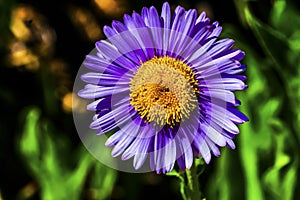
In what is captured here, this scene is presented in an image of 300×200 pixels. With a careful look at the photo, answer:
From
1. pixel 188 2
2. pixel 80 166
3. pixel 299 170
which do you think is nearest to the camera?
pixel 299 170

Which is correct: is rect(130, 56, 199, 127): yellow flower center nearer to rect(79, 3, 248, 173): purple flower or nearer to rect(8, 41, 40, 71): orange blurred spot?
rect(79, 3, 248, 173): purple flower

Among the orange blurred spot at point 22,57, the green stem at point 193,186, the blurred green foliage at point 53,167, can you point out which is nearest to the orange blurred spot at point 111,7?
the orange blurred spot at point 22,57

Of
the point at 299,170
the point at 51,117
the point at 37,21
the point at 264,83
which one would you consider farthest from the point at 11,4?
the point at 299,170

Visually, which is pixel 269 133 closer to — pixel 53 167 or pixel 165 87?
pixel 53 167

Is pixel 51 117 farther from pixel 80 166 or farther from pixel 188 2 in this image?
pixel 188 2

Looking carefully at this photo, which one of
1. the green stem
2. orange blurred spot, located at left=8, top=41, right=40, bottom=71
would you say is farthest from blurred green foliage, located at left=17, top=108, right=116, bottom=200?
the green stem

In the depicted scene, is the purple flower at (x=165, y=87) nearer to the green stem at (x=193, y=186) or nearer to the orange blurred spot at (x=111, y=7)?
the green stem at (x=193, y=186)

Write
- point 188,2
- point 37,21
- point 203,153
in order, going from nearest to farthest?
point 203,153
point 188,2
point 37,21
